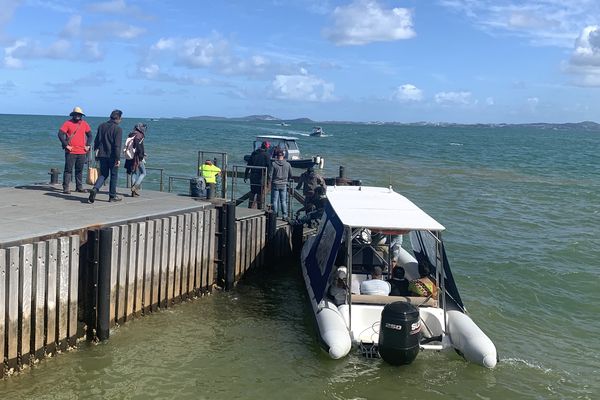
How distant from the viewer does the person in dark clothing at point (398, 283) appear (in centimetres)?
1098

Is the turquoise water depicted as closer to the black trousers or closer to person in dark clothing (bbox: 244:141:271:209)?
person in dark clothing (bbox: 244:141:271:209)

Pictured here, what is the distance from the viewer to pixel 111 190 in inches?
497

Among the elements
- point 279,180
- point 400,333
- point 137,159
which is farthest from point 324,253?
point 279,180

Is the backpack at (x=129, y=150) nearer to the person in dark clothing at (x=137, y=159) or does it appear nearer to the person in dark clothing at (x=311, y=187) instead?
the person in dark clothing at (x=137, y=159)

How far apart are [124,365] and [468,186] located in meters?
32.7

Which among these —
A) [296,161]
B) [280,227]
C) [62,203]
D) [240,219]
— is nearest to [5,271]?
[62,203]

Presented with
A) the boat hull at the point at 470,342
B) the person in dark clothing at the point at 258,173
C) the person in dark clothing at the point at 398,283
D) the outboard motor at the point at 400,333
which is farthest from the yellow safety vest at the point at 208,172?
the outboard motor at the point at 400,333

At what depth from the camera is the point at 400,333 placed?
8844 millimetres

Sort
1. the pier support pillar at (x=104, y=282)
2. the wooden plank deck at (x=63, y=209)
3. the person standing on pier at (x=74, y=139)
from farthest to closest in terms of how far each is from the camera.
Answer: the person standing on pier at (x=74, y=139)
the pier support pillar at (x=104, y=282)
the wooden plank deck at (x=63, y=209)

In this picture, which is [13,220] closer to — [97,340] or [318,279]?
[97,340]

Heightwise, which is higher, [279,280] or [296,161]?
[296,161]

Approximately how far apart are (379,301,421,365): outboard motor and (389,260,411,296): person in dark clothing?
1.95 m

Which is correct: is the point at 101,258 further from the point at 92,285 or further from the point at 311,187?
the point at 311,187

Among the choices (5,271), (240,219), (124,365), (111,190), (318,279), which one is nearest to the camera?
(5,271)
